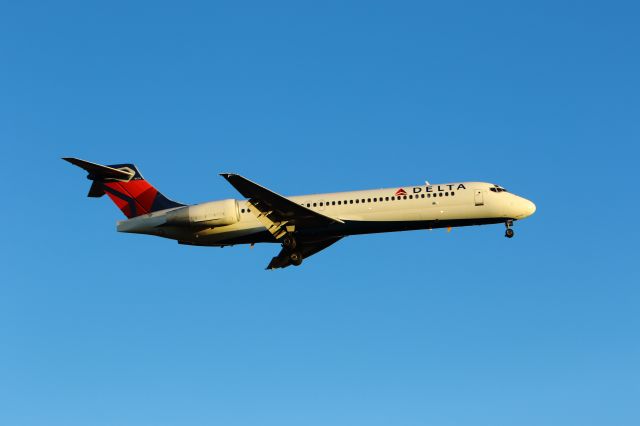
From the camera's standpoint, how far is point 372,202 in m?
41.6

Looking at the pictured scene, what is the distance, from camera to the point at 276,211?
41.2 metres

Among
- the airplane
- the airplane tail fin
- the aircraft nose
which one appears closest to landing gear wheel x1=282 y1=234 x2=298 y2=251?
the airplane

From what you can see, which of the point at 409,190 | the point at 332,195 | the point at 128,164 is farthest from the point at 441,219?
the point at 128,164

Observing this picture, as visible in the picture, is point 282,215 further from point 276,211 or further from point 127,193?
point 127,193

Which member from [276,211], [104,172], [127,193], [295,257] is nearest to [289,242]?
[295,257]

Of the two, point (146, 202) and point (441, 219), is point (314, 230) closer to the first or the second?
point (441, 219)

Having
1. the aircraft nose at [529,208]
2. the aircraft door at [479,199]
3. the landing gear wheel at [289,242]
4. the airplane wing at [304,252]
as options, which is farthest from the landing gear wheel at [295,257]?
the aircraft nose at [529,208]

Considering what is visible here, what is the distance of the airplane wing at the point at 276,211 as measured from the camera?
3975 centimetres

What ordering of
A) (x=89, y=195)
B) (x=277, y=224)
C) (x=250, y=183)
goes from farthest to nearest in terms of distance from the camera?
(x=89, y=195), (x=277, y=224), (x=250, y=183)

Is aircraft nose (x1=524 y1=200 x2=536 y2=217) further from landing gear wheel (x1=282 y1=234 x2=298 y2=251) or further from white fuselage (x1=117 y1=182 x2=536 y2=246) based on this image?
landing gear wheel (x1=282 y1=234 x2=298 y2=251)

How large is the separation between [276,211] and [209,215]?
2.96 metres

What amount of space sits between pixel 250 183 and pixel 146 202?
7497mm

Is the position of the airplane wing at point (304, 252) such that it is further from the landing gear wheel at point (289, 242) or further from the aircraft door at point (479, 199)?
the aircraft door at point (479, 199)

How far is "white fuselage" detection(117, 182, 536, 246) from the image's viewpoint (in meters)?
41.3
